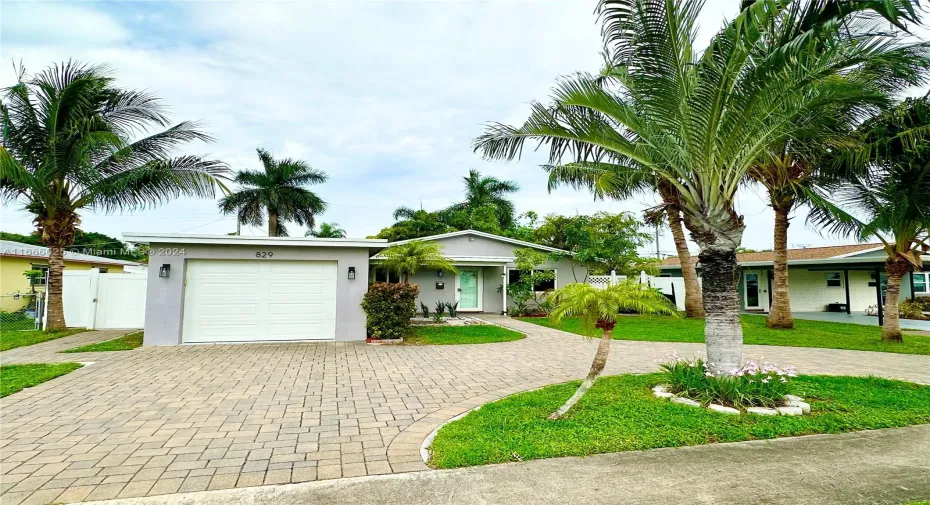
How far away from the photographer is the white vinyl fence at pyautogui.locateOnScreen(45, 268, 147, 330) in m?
12.2

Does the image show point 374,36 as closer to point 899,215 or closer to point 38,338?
point 38,338

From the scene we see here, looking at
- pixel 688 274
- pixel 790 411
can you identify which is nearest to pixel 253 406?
pixel 790 411

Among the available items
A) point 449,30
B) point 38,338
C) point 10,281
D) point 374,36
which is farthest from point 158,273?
point 10,281

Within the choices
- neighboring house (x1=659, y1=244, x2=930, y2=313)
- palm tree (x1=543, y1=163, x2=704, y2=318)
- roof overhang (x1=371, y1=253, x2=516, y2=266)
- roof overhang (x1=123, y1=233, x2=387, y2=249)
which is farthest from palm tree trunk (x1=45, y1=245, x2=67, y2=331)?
neighboring house (x1=659, y1=244, x2=930, y2=313)

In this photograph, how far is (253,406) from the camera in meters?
5.12

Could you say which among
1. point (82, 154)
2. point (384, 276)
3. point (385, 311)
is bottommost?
point (385, 311)

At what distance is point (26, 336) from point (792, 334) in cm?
2025

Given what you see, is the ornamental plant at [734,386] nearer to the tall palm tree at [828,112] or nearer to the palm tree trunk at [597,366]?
the palm tree trunk at [597,366]

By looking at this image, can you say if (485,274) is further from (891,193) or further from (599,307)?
(599,307)

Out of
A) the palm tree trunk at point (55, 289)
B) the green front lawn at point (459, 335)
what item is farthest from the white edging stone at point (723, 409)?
the palm tree trunk at point (55, 289)

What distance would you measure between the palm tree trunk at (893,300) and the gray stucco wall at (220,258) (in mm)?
12836

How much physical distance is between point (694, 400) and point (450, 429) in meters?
2.99

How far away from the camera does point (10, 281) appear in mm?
16766

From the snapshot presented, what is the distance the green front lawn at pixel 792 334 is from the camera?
1005cm
